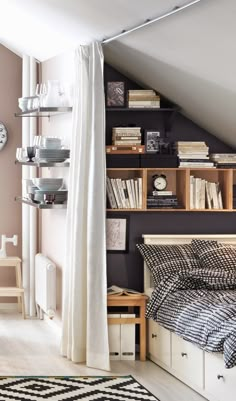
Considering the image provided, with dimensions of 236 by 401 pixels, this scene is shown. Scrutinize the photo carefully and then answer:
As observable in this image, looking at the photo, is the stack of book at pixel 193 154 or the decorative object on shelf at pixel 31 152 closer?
the stack of book at pixel 193 154

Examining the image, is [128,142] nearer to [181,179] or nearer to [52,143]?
[181,179]

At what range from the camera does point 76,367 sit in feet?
18.5

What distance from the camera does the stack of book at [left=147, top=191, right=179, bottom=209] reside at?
6.07m

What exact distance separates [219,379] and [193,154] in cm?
187

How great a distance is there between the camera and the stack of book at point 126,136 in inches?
235

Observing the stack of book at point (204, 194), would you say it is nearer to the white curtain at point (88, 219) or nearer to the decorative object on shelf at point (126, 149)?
the decorative object on shelf at point (126, 149)

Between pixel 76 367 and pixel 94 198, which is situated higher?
pixel 94 198

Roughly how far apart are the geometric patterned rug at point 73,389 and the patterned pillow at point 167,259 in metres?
0.76

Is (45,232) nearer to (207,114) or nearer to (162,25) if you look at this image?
(207,114)

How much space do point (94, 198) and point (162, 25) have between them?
1291mm

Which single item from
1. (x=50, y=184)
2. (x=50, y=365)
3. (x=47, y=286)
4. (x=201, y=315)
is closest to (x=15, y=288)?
(x=47, y=286)

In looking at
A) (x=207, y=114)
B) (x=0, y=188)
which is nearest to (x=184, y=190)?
(x=207, y=114)

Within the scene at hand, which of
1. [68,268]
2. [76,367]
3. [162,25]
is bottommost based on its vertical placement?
[76,367]

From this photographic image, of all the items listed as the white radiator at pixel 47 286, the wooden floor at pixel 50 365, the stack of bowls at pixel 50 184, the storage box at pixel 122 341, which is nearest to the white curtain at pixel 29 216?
the white radiator at pixel 47 286
